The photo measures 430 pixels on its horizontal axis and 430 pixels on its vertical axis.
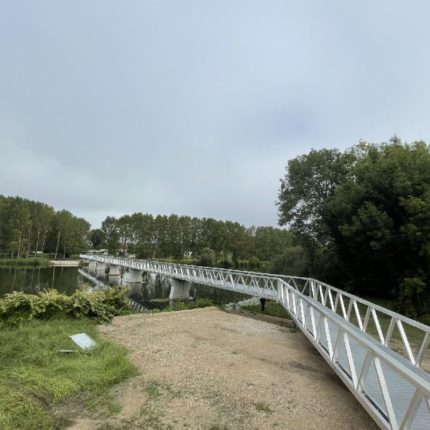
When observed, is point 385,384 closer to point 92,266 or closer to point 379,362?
point 379,362

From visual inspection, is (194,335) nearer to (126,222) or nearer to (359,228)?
(359,228)

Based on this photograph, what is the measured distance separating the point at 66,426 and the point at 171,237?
6214cm

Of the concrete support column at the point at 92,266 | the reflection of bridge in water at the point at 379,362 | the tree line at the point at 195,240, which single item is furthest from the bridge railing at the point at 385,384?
the tree line at the point at 195,240

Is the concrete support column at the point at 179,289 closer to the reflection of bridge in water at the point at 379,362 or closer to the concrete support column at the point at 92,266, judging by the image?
the reflection of bridge in water at the point at 379,362

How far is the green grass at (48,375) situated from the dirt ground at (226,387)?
28cm

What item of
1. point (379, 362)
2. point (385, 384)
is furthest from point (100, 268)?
point (385, 384)

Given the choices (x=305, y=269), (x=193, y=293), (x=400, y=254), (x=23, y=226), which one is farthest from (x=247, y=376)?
(x=23, y=226)

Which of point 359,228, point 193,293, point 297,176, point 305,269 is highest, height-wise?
point 297,176

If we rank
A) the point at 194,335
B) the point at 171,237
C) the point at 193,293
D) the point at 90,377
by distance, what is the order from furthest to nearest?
the point at 171,237, the point at 193,293, the point at 194,335, the point at 90,377

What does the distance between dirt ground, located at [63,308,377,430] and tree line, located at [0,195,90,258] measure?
5363 centimetres

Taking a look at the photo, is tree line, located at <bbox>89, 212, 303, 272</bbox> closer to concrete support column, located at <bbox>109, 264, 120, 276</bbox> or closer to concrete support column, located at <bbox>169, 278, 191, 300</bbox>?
concrete support column, located at <bbox>109, 264, 120, 276</bbox>

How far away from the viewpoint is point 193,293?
27.5m

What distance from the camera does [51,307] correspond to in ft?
28.1

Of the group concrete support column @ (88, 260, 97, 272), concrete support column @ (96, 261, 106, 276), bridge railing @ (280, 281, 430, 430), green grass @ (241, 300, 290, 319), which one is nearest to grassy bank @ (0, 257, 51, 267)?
concrete support column @ (88, 260, 97, 272)
